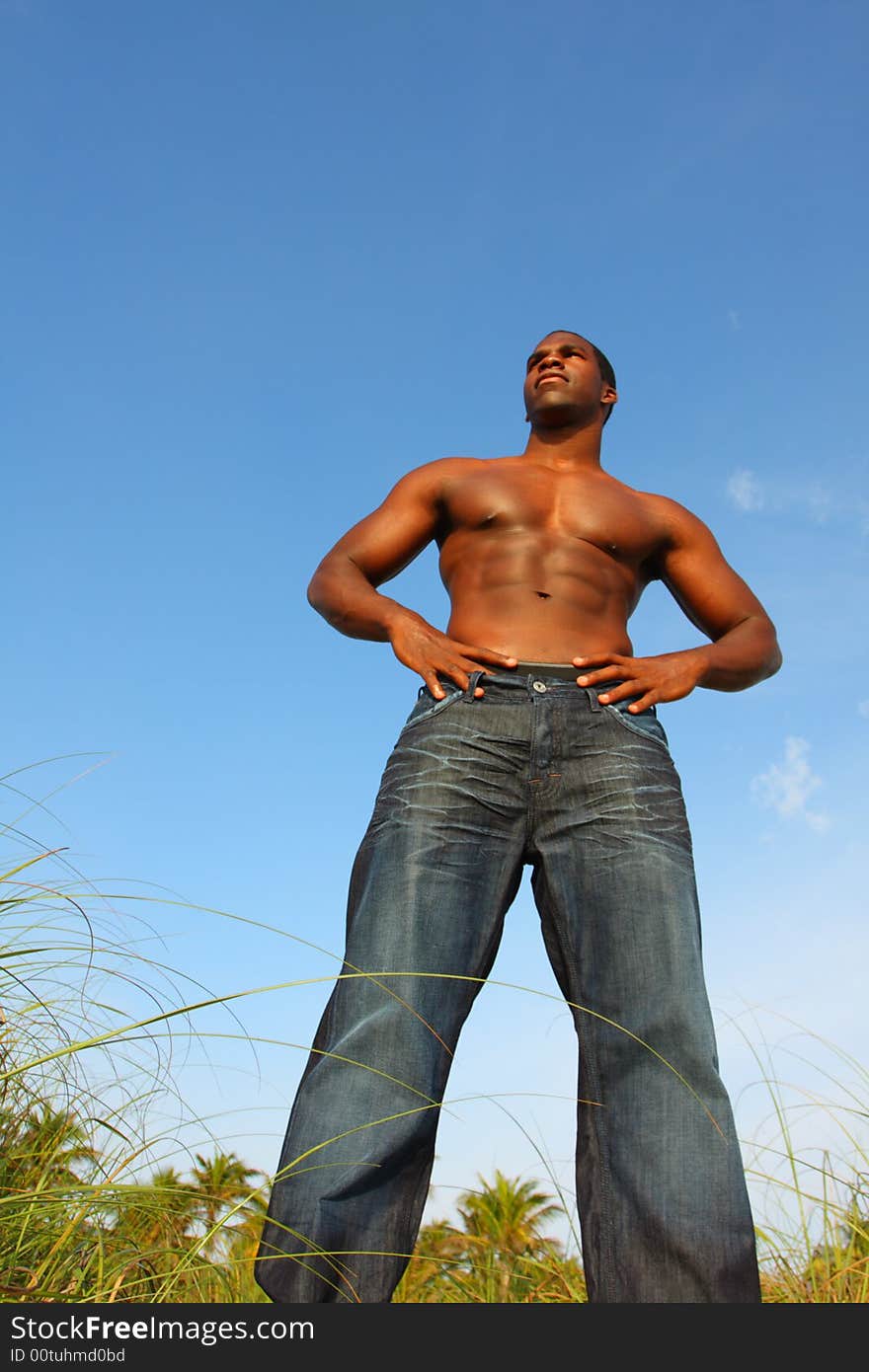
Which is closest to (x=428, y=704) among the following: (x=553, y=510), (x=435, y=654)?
(x=435, y=654)

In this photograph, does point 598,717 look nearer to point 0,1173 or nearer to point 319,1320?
point 319,1320

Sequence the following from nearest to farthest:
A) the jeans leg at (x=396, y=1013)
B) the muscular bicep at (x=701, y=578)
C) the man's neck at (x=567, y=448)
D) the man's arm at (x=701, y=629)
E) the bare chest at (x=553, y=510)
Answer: the jeans leg at (x=396, y=1013), the man's arm at (x=701, y=629), the bare chest at (x=553, y=510), the muscular bicep at (x=701, y=578), the man's neck at (x=567, y=448)

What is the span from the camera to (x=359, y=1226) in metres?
2.50

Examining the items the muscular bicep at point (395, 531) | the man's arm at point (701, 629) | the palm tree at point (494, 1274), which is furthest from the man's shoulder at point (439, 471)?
the palm tree at point (494, 1274)

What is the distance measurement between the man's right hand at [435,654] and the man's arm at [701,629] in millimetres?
268

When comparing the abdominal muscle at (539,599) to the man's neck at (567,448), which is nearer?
the abdominal muscle at (539,599)

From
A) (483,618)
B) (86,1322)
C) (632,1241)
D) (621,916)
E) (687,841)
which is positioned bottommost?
(86,1322)

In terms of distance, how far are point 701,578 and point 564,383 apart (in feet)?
2.67

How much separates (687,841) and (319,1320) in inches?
58.2

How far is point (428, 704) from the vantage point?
3.16 metres

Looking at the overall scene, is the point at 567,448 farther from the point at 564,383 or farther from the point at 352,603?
the point at 352,603

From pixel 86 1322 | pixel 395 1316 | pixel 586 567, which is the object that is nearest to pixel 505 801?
pixel 586 567

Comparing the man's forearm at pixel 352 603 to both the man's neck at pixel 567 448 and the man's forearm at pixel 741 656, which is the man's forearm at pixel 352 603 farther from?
the man's forearm at pixel 741 656

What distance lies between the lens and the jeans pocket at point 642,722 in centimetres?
308
